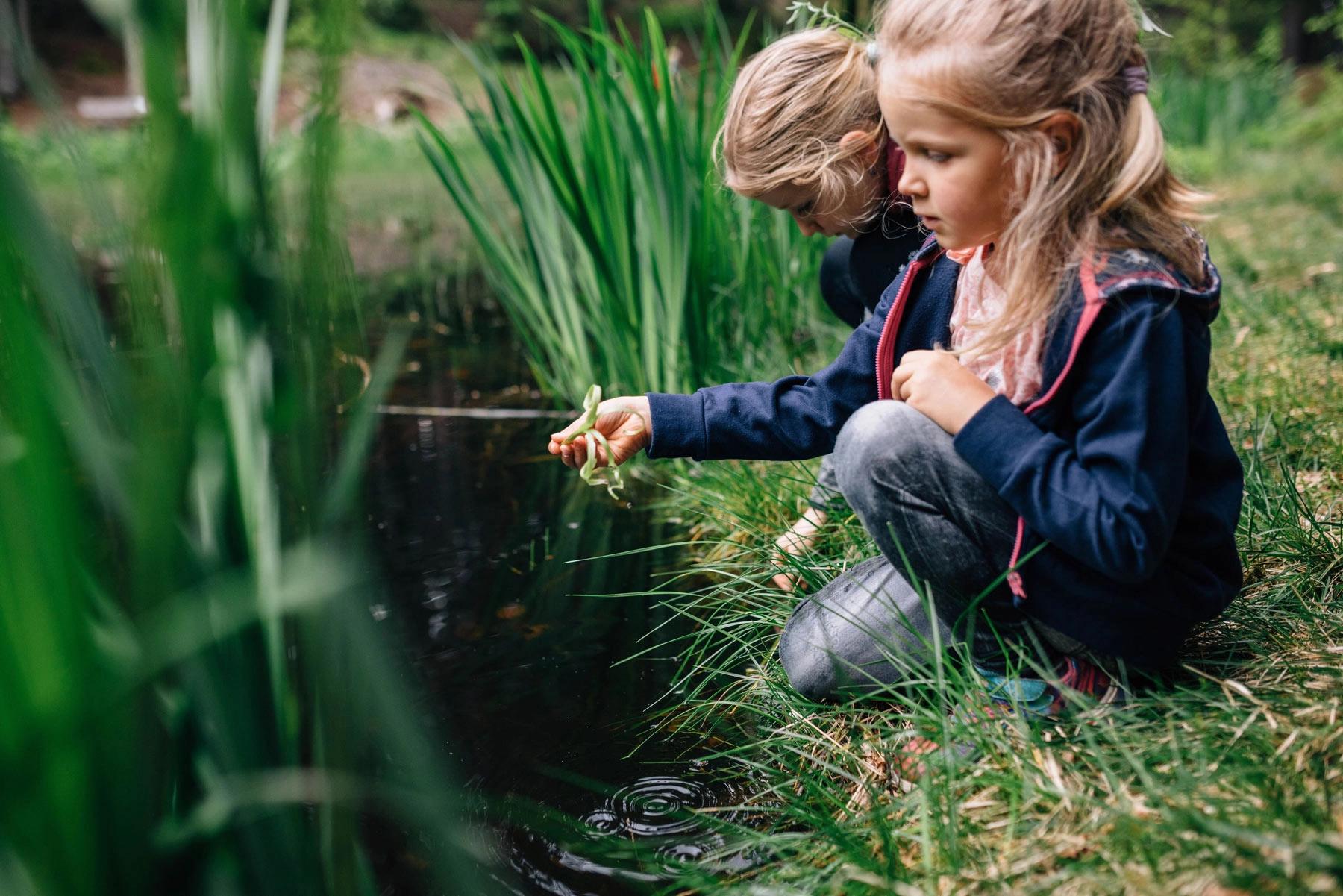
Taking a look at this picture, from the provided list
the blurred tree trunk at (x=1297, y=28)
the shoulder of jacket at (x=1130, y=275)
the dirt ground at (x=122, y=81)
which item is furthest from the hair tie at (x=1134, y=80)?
the dirt ground at (x=122, y=81)

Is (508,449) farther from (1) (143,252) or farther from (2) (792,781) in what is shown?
(1) (143,252)

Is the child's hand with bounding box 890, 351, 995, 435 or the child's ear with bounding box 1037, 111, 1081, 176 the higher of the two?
the child's ear with bounding box 1037, 111, 1081, 176

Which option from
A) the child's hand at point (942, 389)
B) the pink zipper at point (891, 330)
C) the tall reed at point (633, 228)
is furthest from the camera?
the tall reed at point (633, 228)

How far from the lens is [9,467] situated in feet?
2.10

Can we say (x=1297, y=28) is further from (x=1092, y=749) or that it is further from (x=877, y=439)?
(x=1092, y=749)

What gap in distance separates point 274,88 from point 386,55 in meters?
20.1

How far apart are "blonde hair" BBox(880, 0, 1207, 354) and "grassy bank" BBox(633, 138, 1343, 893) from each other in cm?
45

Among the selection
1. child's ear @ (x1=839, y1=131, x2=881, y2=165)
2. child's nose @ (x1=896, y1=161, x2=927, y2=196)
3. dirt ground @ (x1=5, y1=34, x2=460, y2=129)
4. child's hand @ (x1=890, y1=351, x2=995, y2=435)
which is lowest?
dirt ground @ (x1=5, y1=34, x2=460, y2=129)

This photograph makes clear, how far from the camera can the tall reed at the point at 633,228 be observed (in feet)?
7.42

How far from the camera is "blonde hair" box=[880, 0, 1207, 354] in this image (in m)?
1.12

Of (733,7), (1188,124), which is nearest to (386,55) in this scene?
(733,7)

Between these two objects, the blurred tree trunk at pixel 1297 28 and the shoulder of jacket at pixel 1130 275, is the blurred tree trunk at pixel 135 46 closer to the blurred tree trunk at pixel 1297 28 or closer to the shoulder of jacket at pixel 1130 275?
the shoulder of jacket at pixel 1130 275

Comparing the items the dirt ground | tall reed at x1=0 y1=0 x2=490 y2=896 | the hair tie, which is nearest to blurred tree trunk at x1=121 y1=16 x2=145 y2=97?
tall reed at x1=0 y1=0 x2=490 y2=896

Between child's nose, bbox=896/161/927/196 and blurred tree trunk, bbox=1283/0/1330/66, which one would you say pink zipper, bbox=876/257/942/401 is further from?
blurred tree trunk, bbox=1283/0/1330/66
